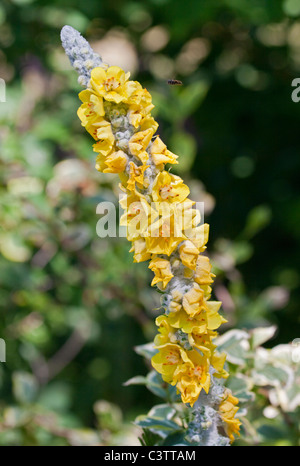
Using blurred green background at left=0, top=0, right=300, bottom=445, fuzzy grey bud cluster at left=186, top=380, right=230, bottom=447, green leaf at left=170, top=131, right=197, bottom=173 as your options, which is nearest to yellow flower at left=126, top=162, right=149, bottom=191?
fuzzy grey bud cluster at left=186, top=380, right=230, bottom=447

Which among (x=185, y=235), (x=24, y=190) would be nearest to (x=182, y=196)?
(x=185, y=235)

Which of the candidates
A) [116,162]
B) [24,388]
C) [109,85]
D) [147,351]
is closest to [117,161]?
[116,162]

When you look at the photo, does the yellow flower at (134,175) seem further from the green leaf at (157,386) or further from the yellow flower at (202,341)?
the green leaf at (157,386)

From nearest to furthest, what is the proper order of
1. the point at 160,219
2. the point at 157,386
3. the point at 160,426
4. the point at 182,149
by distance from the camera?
the point at 160,219 → the point at 160,426 → the point at 157,386 → the point at 182,149

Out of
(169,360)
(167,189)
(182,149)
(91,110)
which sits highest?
(182,149)

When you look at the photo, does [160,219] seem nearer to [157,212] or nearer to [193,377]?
[157,212]

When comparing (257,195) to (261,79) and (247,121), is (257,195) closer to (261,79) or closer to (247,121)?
(247,121)

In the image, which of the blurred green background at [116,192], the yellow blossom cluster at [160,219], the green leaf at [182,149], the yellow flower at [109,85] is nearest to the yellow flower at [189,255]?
the yellow blossom cluster at [160,219]

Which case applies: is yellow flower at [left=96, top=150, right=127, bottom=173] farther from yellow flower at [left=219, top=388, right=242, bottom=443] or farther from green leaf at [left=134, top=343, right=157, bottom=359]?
green leaf at [left=134, top=343, right=157, bottom=359]
